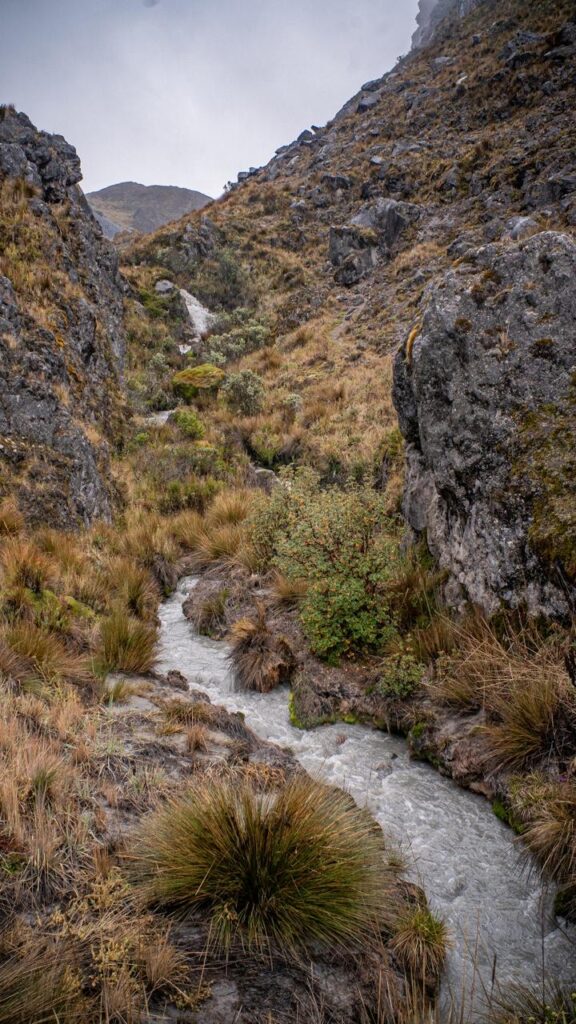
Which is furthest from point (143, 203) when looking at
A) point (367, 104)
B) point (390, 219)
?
point (390, 219)

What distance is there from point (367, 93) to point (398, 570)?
191 feet

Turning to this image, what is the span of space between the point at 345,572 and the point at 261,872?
10.4 ft

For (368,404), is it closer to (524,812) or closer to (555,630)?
(555,630)

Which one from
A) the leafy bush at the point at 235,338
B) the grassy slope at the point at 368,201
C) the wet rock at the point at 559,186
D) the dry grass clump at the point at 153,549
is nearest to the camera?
the dry grass clump at the point at 153,549

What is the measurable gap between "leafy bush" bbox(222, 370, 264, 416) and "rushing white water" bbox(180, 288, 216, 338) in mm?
7449

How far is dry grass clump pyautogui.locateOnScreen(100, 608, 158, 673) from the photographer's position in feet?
17.8

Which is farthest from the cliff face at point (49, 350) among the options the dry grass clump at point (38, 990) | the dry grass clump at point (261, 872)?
the dry grass clump at point (38, 990)

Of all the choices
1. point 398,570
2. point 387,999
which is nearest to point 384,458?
point 398,570

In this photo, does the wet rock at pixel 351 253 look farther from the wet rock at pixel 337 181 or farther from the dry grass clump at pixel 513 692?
the dry grass clump at pixel 513 692

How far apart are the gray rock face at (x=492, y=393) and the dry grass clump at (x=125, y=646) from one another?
11.4ft

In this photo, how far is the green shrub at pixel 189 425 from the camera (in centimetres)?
1424

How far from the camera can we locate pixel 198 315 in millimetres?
24016

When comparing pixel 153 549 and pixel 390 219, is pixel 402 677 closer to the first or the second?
pixel 153 549

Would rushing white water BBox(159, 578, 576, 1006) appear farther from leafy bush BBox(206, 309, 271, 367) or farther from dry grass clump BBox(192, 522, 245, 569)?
leafy bush BBox(206, 309, 271, 367)
